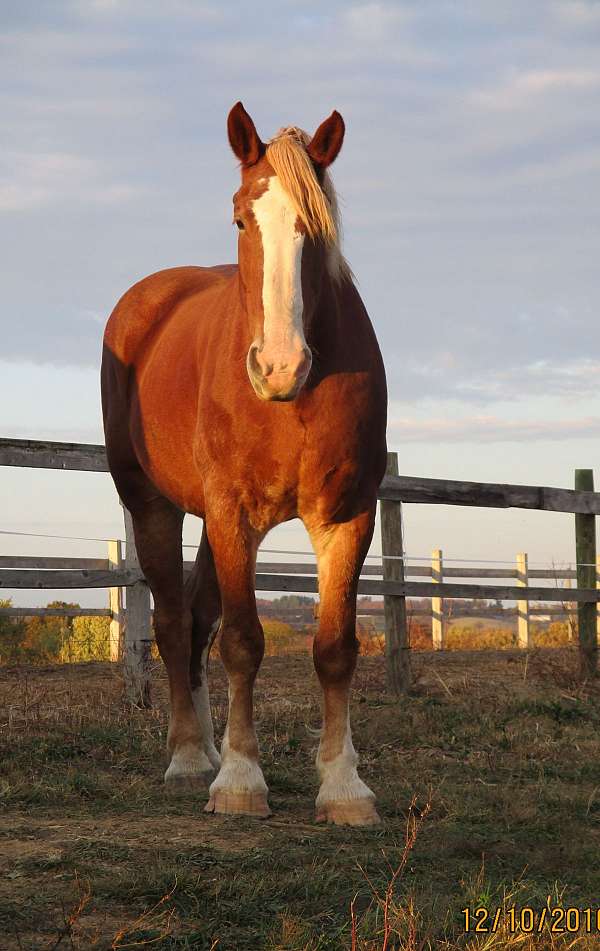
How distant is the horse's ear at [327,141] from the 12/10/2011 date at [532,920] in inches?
118

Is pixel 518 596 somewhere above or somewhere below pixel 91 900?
above

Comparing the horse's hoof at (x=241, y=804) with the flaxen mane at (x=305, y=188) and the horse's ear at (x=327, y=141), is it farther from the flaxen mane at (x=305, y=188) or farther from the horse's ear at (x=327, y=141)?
the horse's ear at (x=327, y=141)

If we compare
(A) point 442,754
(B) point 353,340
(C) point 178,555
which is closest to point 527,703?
(A) point 442,754

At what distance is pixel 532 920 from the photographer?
9.47 feet

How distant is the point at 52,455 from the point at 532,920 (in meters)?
6.08

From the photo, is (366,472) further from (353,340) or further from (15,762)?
(15,762)

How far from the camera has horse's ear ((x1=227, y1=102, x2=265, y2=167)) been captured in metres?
4.49

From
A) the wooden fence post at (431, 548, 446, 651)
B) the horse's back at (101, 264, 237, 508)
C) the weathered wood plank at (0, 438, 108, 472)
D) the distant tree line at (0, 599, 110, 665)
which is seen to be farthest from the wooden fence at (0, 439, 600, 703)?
the wooden fence post at (431, 548, 446, 651)

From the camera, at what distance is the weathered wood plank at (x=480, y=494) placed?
9.39m

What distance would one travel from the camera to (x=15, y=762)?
17.7 feet

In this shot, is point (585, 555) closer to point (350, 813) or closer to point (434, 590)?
point (434, 590)

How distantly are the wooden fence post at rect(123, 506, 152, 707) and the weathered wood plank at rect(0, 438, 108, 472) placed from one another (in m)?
0.67

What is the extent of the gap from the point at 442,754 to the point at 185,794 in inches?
72.8

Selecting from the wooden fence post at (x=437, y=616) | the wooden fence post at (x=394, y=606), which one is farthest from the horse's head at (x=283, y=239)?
the wooden fence post at (x=437, y=616)
